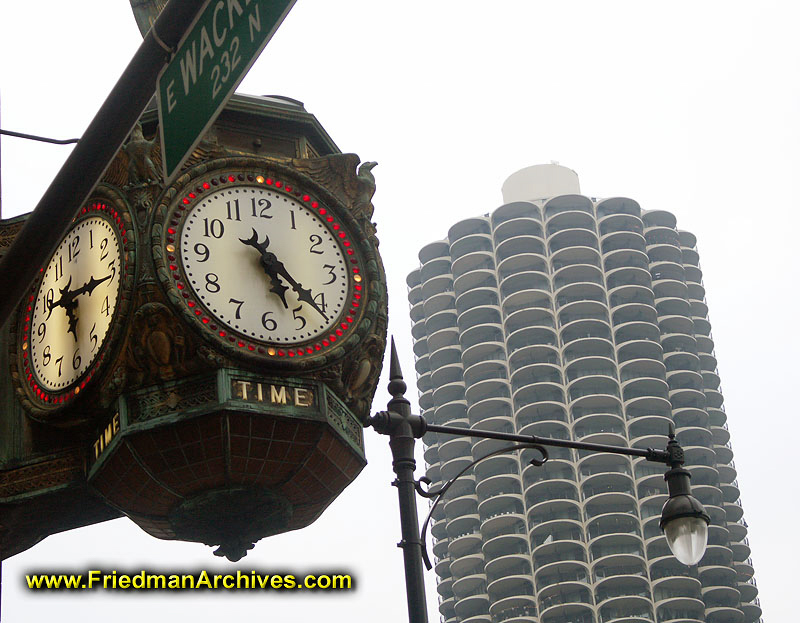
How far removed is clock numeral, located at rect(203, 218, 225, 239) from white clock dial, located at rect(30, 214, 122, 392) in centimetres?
47

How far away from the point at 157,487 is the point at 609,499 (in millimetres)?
113522

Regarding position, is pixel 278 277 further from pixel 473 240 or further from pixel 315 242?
pixel 473 240

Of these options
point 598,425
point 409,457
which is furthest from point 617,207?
point 409,457

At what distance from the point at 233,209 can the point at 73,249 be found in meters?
0.97

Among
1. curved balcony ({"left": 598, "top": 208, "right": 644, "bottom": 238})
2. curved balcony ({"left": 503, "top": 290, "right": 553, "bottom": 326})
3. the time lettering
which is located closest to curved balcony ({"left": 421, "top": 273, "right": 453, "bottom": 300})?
curved balcony ({"left": 503, "top": 290, "right": 553, "bottom": 326})

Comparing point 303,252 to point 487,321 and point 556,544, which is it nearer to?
point 556,544

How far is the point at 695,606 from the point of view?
11194cm

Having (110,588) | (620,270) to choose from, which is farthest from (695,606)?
(110,588)

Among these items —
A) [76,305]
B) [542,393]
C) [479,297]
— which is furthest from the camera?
[479,297]

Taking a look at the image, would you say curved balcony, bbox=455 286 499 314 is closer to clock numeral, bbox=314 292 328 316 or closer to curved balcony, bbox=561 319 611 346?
curved balcony, bbox=561 319 611 346

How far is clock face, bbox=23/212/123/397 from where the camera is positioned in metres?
6.82

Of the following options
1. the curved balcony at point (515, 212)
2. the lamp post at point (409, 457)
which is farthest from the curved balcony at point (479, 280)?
the lamp post at point (409, 457)

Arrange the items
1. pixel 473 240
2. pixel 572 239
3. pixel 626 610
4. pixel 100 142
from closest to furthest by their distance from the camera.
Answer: pixel 100 142
pixel 626 610
pixel 572 239
pixel 473 240

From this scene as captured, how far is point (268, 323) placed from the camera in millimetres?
6738
